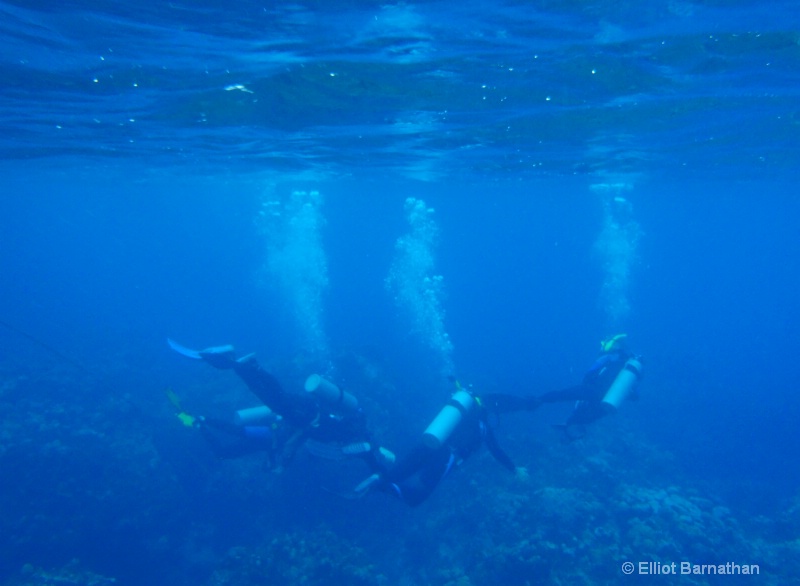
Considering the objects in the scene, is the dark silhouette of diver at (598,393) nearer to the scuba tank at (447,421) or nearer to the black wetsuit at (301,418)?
the scuba tank at (447,421)

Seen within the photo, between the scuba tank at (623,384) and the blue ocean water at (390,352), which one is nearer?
the blue ocean water at (390,352)

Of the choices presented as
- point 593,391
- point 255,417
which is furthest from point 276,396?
point 593,391

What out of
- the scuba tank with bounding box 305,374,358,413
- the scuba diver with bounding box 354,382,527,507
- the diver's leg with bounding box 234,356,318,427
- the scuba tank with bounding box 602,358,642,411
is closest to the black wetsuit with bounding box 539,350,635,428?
the scuba tank with bounding box 602,358,642,411

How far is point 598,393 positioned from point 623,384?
707 millimetres

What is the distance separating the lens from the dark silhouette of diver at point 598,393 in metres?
12.9

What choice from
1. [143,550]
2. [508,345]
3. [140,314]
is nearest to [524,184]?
[508,345]

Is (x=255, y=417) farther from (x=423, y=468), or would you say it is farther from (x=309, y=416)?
(x=423, y=468)

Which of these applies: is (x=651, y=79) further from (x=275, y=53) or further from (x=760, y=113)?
(x=275, y=53)

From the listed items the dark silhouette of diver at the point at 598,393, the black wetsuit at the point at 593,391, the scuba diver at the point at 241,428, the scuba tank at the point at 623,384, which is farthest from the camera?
the scuba diver at the point at 241,428

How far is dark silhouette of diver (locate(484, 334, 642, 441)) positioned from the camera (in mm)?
12859

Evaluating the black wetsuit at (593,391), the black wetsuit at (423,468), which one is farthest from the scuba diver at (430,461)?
the black wetsuit at (593,391)

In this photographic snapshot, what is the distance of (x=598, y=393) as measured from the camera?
1340 centimetres

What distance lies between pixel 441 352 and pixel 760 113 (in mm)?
22695

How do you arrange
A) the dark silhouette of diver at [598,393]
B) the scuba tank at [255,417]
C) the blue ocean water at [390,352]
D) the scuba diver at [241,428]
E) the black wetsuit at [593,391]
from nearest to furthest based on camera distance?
the blue ocean water at [390,352] < the dark silhouette of diver at [598,393] < the black wetsuit at [593,391] < the scuba diver at [241,428] < the scuba tank at [255,417]
